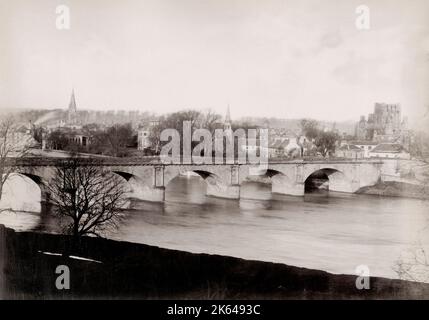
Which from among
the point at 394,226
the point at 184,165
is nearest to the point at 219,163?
the point at 184,165

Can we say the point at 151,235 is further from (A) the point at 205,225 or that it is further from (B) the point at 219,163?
(B) the point at 219,163

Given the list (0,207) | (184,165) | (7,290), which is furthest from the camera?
(184,165)

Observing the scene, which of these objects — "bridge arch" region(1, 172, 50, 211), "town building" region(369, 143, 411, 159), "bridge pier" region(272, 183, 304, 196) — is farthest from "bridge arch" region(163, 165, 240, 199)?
"town building" region(369, 143, 411, 159)

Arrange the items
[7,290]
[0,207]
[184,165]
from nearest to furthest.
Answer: [7,290], [0,207], [184,165]

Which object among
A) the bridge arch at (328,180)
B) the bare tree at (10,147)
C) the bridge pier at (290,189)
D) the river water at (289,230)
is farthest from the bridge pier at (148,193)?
the bridge arch at (328,180)

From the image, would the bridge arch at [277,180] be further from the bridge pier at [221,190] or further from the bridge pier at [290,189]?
the bridge pier at [221,190]

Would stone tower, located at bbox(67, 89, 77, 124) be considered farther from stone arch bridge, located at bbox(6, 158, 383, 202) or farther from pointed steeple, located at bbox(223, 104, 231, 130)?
pointed steeple, located at bbox(223, 104, 231, 130)

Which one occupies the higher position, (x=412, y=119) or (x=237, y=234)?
(x=412, y=119)
